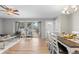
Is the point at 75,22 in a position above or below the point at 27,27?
above

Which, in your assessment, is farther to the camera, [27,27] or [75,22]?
[75,22]

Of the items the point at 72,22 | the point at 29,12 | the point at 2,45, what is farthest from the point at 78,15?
the point at 2,45

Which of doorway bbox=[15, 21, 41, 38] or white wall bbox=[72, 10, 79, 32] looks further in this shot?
white wall bbox=[72, 10, 79, 32]

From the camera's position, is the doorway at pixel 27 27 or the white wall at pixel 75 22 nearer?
the doorway at pixel 27 27

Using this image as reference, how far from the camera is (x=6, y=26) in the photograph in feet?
12.7
